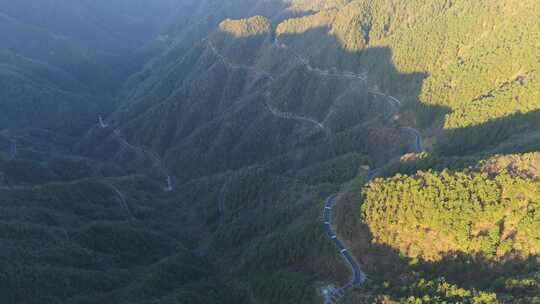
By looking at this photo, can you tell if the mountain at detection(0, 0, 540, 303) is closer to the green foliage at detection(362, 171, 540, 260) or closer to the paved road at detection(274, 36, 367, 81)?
the green foliage at detection(362, 171, 540, 260)

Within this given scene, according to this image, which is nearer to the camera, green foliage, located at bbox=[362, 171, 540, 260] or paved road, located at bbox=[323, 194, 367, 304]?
green foliage, located at bbox=[362, 171, 540, 260]

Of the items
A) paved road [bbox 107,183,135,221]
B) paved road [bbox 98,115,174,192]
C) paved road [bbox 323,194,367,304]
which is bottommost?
paved road [bbox 323,194,367,304]

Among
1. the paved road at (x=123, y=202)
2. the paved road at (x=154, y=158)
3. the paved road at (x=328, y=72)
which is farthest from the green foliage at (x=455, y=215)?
the paved road at (x=154, y=158)

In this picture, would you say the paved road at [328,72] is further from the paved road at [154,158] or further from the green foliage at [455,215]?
the green foliage at [455,215]

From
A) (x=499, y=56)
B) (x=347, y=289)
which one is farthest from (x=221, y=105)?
(x=347, y=289)

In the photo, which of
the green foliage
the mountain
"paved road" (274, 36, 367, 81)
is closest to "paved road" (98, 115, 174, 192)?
the mountain

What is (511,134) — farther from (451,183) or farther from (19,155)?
(19,155)

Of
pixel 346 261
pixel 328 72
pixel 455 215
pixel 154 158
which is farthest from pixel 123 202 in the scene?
pixel 455 215
